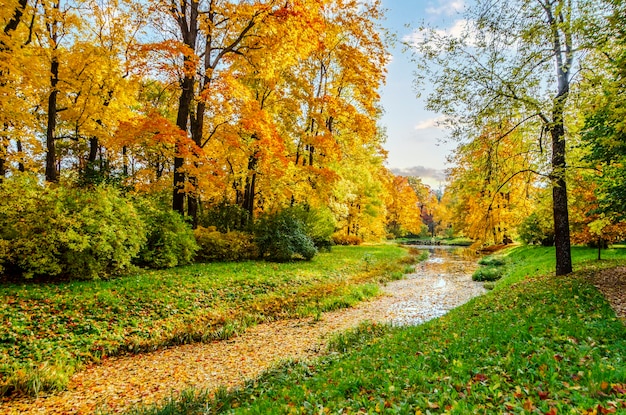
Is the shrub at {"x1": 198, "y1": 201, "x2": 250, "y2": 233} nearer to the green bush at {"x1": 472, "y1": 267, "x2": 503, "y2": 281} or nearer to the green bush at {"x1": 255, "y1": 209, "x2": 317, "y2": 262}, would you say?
the green bush at {"x1": 255, "y1": 209, "x2": 317, "y2": 262}

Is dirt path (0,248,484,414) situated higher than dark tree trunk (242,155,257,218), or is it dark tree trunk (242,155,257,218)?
dark tree trunk (242,155,257,218)

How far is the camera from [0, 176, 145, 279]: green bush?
809cm

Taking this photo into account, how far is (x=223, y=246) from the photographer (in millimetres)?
14000

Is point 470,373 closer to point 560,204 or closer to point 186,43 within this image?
point 560,204

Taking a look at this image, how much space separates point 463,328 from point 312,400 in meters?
3.75

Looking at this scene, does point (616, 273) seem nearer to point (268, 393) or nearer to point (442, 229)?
point (268, 393)

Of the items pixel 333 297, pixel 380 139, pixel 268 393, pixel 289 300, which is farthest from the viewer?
pixel 380 139

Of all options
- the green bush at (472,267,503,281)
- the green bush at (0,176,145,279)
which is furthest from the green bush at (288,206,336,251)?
the green bush at (0,176,145,279)

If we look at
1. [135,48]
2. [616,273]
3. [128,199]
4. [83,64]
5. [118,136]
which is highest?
[83,64]

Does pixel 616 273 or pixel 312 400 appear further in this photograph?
pixel 616 273

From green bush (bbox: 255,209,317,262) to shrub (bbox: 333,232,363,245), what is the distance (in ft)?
46.9

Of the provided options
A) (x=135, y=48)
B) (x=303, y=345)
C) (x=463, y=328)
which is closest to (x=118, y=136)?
(x=135, y=48)

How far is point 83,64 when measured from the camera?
48.7 feet

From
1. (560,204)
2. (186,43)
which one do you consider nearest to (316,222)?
(186,43)
